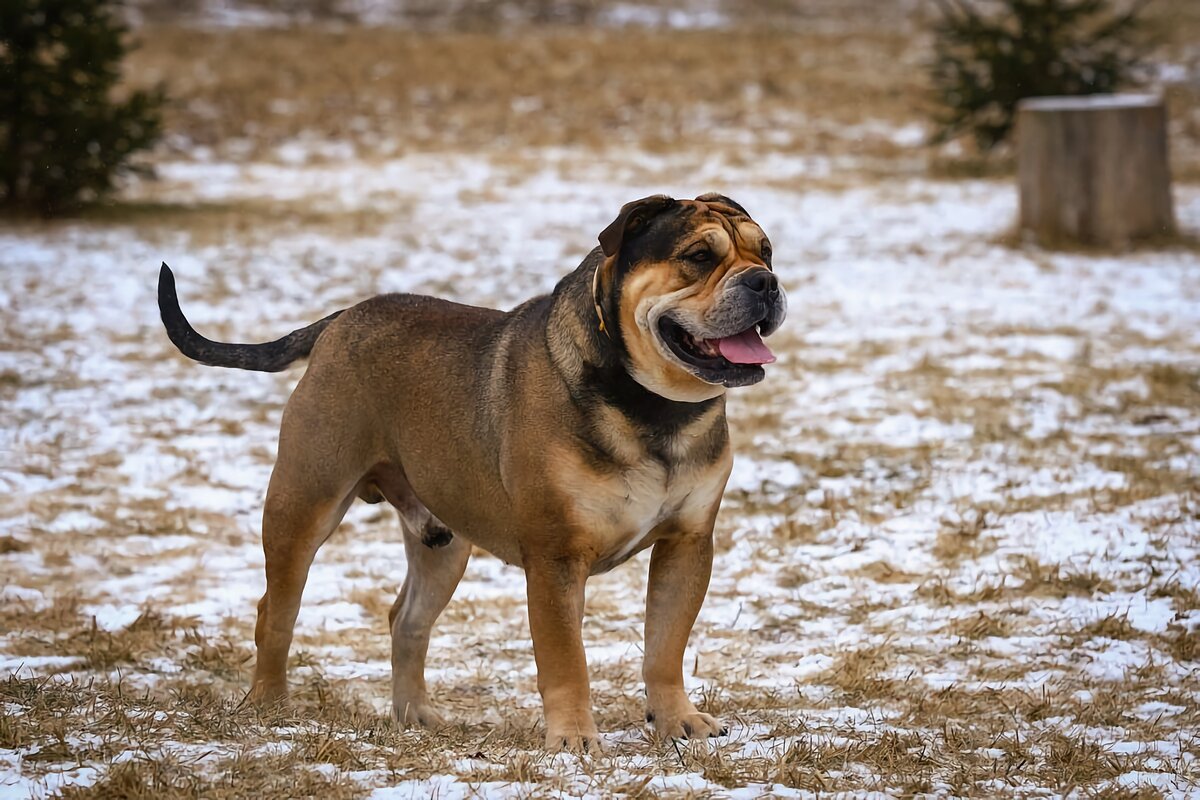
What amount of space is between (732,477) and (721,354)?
393 centimetres

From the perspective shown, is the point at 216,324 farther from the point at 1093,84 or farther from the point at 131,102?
the point at 1093,84

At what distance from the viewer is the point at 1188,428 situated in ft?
28.0

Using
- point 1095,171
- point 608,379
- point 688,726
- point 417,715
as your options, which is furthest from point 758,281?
point 1095,171

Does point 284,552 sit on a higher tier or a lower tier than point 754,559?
higher

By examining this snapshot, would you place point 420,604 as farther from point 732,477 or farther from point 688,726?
point 732,477

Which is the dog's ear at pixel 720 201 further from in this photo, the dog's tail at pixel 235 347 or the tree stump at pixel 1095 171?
the tree stump at pixel 1095 171

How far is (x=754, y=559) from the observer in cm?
690

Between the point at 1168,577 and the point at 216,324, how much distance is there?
7594 millimetres

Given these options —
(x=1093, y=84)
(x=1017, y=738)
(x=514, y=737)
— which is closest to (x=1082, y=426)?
(x=1017, y=738)

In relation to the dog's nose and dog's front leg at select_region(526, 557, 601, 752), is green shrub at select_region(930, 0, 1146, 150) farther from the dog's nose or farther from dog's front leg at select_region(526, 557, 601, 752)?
dog's front leg at select_region(526, 557, 601, 752)

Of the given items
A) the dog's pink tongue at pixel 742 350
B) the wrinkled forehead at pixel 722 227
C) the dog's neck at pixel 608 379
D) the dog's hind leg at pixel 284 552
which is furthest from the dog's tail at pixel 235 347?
the dog's pink tongue at pixel 742 350

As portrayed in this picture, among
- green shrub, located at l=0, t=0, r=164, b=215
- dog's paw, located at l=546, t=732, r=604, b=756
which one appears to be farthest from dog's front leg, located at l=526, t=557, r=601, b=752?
green shrub, located at l=0, t=0, r=164, b=215

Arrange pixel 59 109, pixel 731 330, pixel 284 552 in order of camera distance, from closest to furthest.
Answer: pixel 731 330
pixel 284 552
pixel 59 109

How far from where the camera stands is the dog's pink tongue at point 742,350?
418cm
